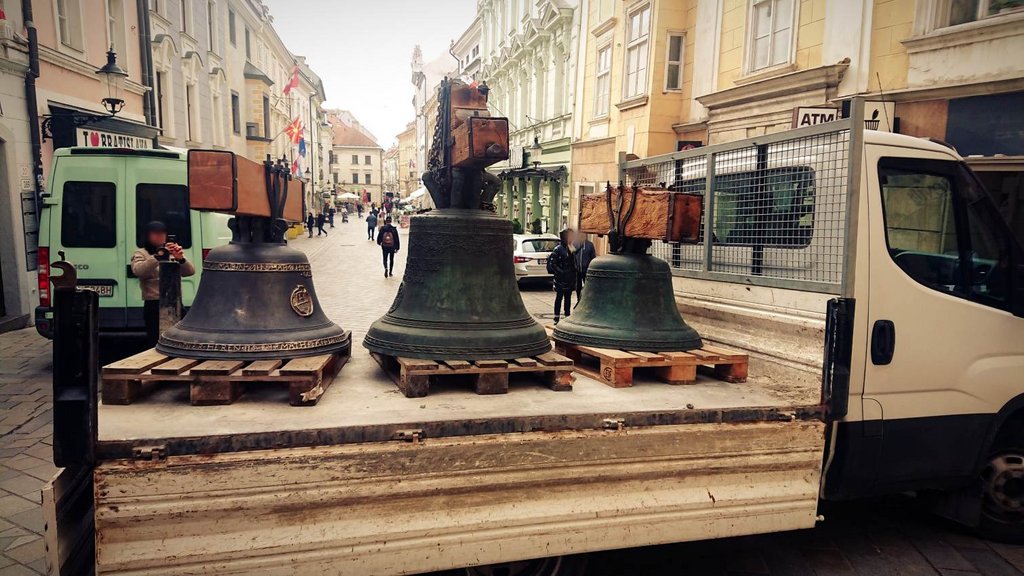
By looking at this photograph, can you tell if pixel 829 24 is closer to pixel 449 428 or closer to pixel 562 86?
pixel 449 428

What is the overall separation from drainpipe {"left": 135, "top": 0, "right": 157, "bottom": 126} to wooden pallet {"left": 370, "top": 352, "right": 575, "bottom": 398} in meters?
17.2

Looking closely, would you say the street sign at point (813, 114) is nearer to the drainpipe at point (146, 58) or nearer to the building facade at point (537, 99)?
the building facade at point (537, 99)

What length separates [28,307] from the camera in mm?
11000

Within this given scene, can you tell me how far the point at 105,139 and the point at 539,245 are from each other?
34.1 ft

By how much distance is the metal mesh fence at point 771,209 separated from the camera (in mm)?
3373

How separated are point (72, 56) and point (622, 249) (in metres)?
13.6

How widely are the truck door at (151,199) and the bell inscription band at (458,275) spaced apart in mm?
5994

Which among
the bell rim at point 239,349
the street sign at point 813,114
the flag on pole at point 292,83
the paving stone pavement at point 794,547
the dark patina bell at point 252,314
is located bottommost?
the paving stone pavement at point 794,547

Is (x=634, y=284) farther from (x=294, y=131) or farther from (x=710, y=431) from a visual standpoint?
(x=294, y=131)

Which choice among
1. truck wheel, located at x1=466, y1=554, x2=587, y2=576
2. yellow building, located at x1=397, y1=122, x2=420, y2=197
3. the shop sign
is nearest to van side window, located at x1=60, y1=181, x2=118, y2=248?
the shop sign

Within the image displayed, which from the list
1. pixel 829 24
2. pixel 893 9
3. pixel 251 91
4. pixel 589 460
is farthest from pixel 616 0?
pixel 251 91

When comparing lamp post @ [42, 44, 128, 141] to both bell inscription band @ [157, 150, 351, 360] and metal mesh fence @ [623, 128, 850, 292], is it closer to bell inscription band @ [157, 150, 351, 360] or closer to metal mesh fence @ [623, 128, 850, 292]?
bell inscription band @ [157, 150, 351, 360]

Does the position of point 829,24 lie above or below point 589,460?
above

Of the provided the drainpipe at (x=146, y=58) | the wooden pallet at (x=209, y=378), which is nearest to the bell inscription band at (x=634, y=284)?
the wooden pallet at (x=209, y=378)
